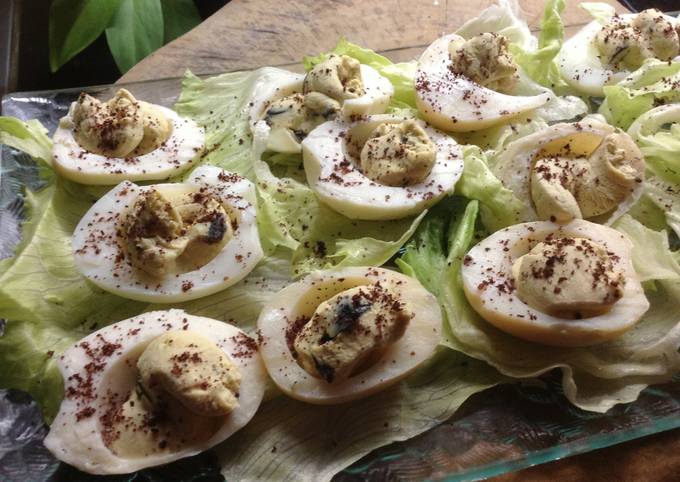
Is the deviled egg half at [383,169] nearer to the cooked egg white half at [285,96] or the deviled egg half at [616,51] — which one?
the cooked egg white half at [285,96]

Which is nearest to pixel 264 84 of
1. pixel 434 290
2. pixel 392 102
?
pixel 392 102

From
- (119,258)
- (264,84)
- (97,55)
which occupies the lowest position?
(97,55)

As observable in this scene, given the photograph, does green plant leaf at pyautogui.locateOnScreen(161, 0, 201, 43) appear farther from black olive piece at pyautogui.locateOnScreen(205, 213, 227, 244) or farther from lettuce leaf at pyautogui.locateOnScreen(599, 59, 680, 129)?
lettuce leaf at pyautogui.locateOnScreen(599, 59, 680, 129)

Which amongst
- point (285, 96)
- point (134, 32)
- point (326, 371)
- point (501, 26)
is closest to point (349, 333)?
point (326, 371)

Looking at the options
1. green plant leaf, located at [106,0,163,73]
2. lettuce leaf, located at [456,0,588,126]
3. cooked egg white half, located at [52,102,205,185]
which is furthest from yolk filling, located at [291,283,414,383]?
green plant leaf, located at [106,0,163,73]

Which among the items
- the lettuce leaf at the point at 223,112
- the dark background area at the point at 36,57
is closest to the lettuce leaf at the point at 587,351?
the lettuce leaf at the point at 223,112

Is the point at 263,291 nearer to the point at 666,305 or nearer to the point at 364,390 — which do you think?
the point at 364,390

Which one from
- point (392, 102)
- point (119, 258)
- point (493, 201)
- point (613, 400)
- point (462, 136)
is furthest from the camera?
point (392, 102)

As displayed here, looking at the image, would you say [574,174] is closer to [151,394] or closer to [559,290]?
[559,290]
